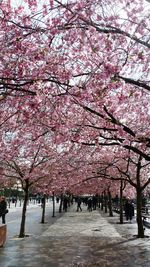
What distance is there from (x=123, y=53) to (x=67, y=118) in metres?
2.34

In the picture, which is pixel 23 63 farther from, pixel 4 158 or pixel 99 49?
pixel 4 158

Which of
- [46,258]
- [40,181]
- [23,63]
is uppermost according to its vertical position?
[23,63]

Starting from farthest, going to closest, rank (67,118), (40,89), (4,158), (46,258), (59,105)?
1. (4,158)
2. (46,258)
3. (67,118)
4. (59,105)
5. (40,89)

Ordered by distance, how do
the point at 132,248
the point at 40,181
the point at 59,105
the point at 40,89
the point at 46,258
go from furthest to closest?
the point at 40,181 → the point at 132,248 → the point at 46,258 → the point at 59,105 → the point at 40,89

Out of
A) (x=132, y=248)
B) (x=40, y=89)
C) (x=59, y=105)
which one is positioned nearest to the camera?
(x=40, y=89)

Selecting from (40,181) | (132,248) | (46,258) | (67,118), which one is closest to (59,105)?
(67,118)

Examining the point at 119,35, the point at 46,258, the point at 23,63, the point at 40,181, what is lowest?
the point at 46,258

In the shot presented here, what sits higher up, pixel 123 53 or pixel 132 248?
pixel 123 53

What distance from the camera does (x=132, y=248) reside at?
1524cm

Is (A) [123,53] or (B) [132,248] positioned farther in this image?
(B) [132,248]

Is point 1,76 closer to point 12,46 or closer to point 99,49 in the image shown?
point 12,46

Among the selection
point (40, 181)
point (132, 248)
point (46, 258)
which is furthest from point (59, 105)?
point (40, 181)

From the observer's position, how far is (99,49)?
8.41 meters

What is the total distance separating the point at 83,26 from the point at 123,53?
3.82 ft
